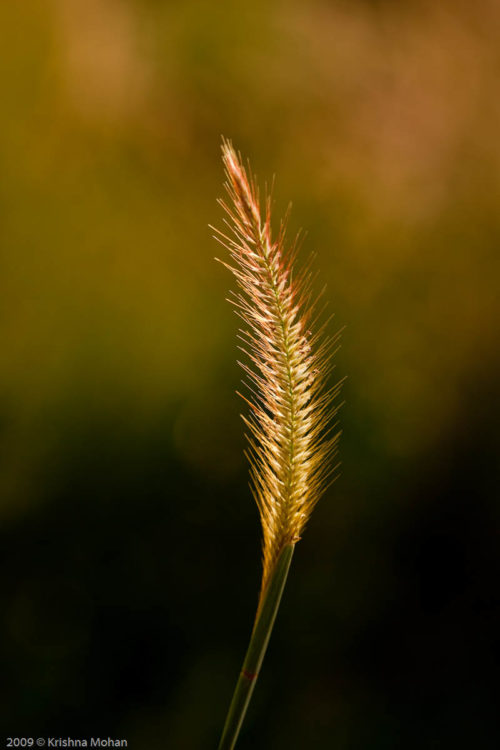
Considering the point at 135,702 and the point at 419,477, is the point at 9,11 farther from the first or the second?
the point at 135,702

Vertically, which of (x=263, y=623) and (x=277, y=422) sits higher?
(x=277, y=422)

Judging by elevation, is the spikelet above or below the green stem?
above

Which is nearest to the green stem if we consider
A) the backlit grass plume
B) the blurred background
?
the backlit grass plume

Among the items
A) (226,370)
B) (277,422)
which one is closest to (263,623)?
(277,422)

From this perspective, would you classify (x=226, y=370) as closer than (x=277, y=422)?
No

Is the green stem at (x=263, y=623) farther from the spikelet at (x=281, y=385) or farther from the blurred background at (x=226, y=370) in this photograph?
the blurred background at (x=226, y=370)

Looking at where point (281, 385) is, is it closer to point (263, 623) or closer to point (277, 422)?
point (277, 422)

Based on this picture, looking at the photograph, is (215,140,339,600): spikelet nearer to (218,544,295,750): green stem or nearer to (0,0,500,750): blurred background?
(218,544,295,750): green stem

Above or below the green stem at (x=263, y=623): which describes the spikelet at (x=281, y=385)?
above

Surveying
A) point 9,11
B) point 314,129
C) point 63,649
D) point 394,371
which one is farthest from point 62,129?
point 63,649

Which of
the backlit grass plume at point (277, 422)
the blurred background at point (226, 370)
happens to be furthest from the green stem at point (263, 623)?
the blurred background at point (226, 370)
